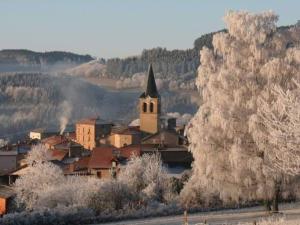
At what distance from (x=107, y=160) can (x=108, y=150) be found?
10.8 feet

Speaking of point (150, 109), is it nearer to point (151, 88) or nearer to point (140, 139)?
point (151, 88)

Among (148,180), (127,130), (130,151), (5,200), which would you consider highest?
(127,130)

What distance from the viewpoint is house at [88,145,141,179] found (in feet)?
211

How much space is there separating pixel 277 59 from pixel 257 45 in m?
1.44

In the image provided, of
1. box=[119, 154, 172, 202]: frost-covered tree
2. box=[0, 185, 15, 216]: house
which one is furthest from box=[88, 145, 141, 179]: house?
box=[0, 185, 15, 216]: house

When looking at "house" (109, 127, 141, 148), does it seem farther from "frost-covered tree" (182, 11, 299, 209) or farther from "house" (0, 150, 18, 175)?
"frost-covered tree" (182, 11, 299, 209)

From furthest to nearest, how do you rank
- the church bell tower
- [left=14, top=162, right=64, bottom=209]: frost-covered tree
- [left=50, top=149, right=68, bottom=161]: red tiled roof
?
the church bell tower < [left=50, top=149, right=68, bottom=161]: red tiled roof < [left=14, top=162, right=64, bottom=209]: frost-covered tree

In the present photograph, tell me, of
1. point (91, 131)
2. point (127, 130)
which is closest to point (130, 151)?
point (127, 130)

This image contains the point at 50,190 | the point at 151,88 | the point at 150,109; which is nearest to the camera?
the point at 50,190

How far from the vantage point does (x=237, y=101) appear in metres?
28.3

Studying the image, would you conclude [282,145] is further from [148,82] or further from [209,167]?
[148,82]

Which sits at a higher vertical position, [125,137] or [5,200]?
[125,137]

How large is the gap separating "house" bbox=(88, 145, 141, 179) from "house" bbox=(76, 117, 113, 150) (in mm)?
50989

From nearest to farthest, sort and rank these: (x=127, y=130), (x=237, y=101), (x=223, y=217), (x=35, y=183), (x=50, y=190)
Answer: (x=237, y=101), (x=223, y=217), (x=50, y=190), (x=35, y=183), (x=127, y=130)
